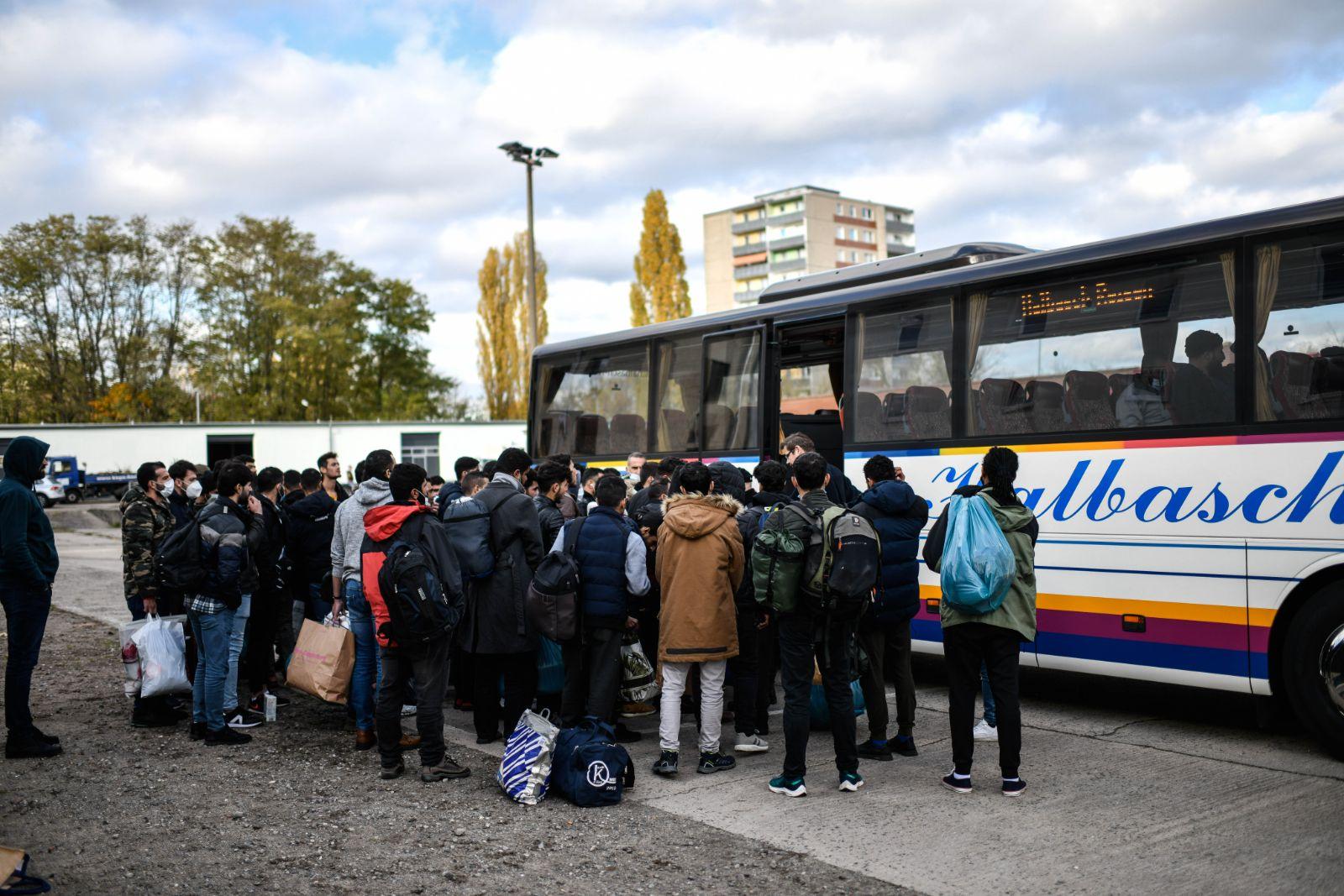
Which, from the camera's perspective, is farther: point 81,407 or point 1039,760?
point 81,407

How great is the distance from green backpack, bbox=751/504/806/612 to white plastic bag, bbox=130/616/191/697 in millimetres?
4448

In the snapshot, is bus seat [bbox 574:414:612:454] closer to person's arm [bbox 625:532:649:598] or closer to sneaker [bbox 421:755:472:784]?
person's arm [bbox 625:532:649:598]

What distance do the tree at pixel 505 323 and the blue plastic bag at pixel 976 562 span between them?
53664 mm

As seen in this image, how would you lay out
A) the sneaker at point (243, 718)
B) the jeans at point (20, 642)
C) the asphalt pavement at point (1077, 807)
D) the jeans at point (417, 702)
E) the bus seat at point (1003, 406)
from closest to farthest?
the asphalt pavement at point (1077, 807) < the jeans at point (417, 702) < the jeans at point (20, 642) < the sneaker at point (243, 718) < the bus seat at point (1003, 406)

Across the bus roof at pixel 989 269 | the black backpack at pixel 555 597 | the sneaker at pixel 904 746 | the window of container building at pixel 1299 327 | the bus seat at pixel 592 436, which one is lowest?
the sneaker at pixel 904 746

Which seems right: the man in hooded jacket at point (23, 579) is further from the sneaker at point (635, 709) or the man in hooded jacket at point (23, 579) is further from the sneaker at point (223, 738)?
the sneaker at point (635, 709)

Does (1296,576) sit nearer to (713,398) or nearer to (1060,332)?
(1060,332)

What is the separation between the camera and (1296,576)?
645cm

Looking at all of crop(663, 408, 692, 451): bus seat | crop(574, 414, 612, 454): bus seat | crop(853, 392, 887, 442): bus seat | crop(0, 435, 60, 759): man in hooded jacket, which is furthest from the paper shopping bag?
crop(574, 414, 612, 454): bus seat

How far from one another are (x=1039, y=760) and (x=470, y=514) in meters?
3.92

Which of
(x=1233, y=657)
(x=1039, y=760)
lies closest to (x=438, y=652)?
(x=1039, y=760)

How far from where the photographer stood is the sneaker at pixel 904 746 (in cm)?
677

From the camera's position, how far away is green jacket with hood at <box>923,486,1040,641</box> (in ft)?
18.8

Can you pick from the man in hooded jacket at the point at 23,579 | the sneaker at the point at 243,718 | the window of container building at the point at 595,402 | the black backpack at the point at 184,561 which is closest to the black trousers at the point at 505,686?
the sneaker at the point at 243,718
